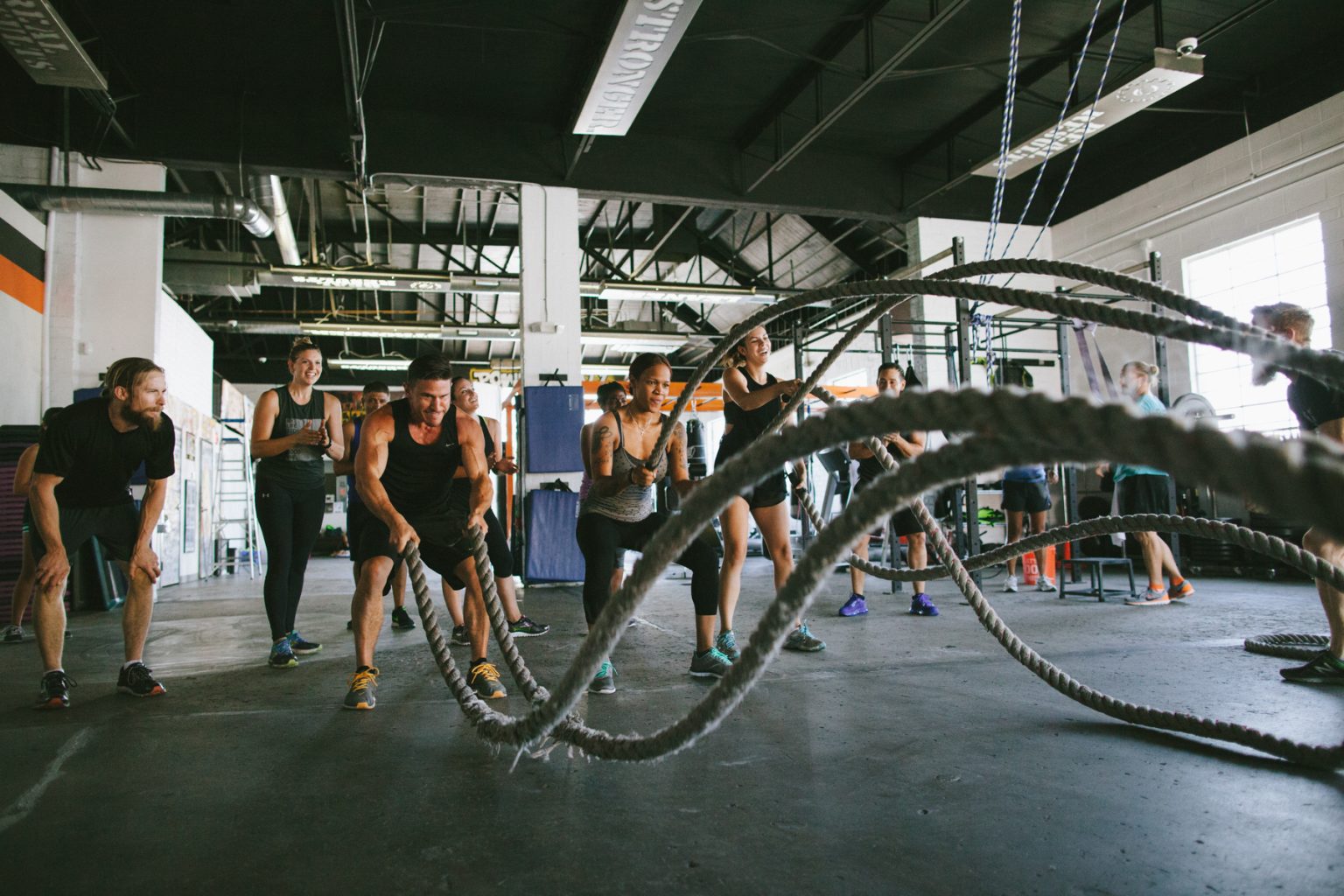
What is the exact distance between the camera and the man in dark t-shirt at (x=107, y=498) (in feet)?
10.6

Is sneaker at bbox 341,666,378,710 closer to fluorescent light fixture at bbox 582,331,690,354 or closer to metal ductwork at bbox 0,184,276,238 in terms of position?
metal ductwork at bbox 0,184,276,238

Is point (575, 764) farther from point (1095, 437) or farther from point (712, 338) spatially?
point (712, 338)

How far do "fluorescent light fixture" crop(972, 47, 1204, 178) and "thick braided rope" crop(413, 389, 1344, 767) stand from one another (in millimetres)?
6262

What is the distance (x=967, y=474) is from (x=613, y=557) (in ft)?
8.62

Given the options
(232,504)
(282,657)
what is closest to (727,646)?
(282,657)

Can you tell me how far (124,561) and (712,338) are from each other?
13691 mm

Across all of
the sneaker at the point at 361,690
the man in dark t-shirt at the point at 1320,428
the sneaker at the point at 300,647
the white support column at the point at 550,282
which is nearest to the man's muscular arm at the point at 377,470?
the sneaker at the point at 361,690

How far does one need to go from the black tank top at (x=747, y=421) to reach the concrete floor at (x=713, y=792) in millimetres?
1147

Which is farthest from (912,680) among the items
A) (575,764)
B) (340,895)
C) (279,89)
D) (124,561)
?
(279,89)

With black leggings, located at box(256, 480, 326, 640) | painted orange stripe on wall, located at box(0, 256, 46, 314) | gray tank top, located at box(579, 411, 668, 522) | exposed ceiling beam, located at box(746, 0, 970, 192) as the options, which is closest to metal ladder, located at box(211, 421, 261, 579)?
painted orange stripe on wall, located at box(0, 256, 46, 314)

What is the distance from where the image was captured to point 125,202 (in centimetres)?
806

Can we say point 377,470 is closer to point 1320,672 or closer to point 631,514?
point 631,514

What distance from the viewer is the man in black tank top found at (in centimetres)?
325

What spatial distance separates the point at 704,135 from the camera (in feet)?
31.9
